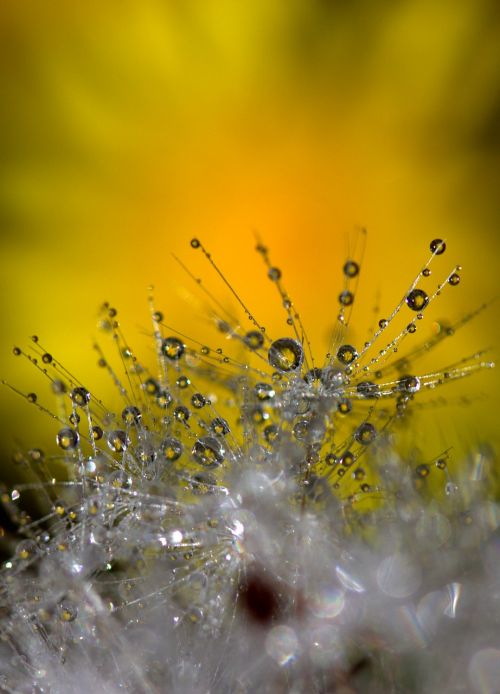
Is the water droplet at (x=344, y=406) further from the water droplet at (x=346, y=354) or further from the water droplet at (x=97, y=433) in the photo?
the water droplet at (x=97, y=433)

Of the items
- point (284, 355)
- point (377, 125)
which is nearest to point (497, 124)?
point (377, 125)

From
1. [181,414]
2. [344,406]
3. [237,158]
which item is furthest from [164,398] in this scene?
[237,158]

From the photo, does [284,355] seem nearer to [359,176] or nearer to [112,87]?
[359,176]

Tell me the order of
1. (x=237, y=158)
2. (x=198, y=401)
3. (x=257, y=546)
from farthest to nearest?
(x=237, y=158)
(x=198, y=401)
(x=257, y=546)

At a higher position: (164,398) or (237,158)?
(237,158)

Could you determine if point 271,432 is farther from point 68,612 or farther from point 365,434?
point 68,612

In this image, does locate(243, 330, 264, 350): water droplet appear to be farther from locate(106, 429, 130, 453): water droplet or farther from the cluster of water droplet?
locate(106, 429, 130, 453): water droplet

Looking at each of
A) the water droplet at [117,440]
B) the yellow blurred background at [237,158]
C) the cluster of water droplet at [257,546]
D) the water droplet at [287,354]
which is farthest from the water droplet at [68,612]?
the yellow blurred background at [237,158]
